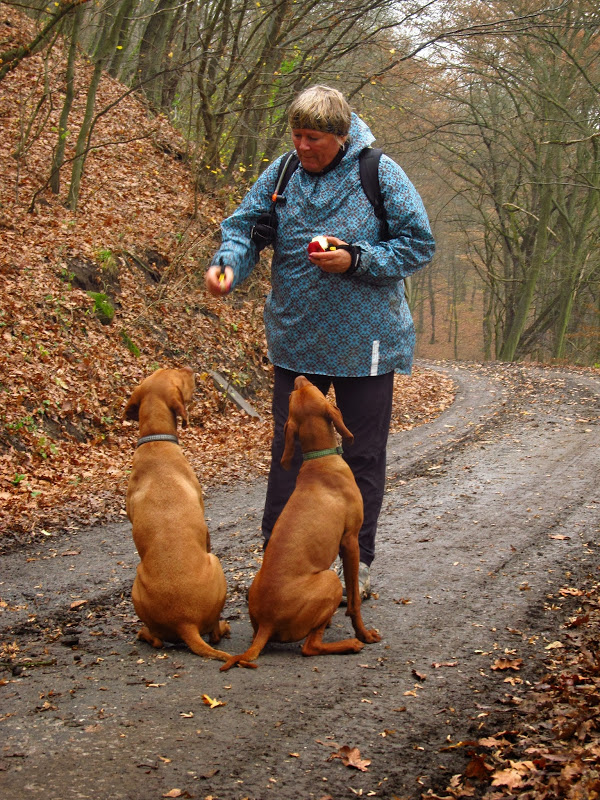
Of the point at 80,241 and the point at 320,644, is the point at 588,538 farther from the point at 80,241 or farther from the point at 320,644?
the point at 80,241

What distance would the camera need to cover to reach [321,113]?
418 cm

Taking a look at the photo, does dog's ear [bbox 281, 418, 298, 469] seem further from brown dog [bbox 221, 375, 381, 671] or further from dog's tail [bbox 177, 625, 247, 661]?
dog's tail [bbox 177, 625, 247, 661]

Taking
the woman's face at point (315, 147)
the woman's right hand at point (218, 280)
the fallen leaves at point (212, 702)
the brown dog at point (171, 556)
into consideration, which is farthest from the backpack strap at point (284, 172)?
the fallen leaves at point (212, 702)

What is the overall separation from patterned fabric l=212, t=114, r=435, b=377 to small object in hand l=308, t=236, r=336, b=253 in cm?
19

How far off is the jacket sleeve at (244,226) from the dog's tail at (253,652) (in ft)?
6.59

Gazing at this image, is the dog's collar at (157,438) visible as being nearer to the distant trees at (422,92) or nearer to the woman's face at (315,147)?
the woman's face at (315,147)

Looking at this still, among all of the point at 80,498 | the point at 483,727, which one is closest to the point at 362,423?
the point at 483,727

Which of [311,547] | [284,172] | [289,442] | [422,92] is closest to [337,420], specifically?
[289,442]

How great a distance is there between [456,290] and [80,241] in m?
36.3

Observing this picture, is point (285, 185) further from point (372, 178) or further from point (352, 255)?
point (352, 255)

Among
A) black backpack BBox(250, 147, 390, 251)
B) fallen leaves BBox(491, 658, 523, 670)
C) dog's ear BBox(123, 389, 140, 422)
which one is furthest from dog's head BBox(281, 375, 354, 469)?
fallen leaves BBox(491, 658, 523, 670)

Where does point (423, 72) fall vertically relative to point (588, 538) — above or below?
above

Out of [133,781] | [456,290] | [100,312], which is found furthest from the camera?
[456,290]

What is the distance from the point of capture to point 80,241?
13.4 metres
